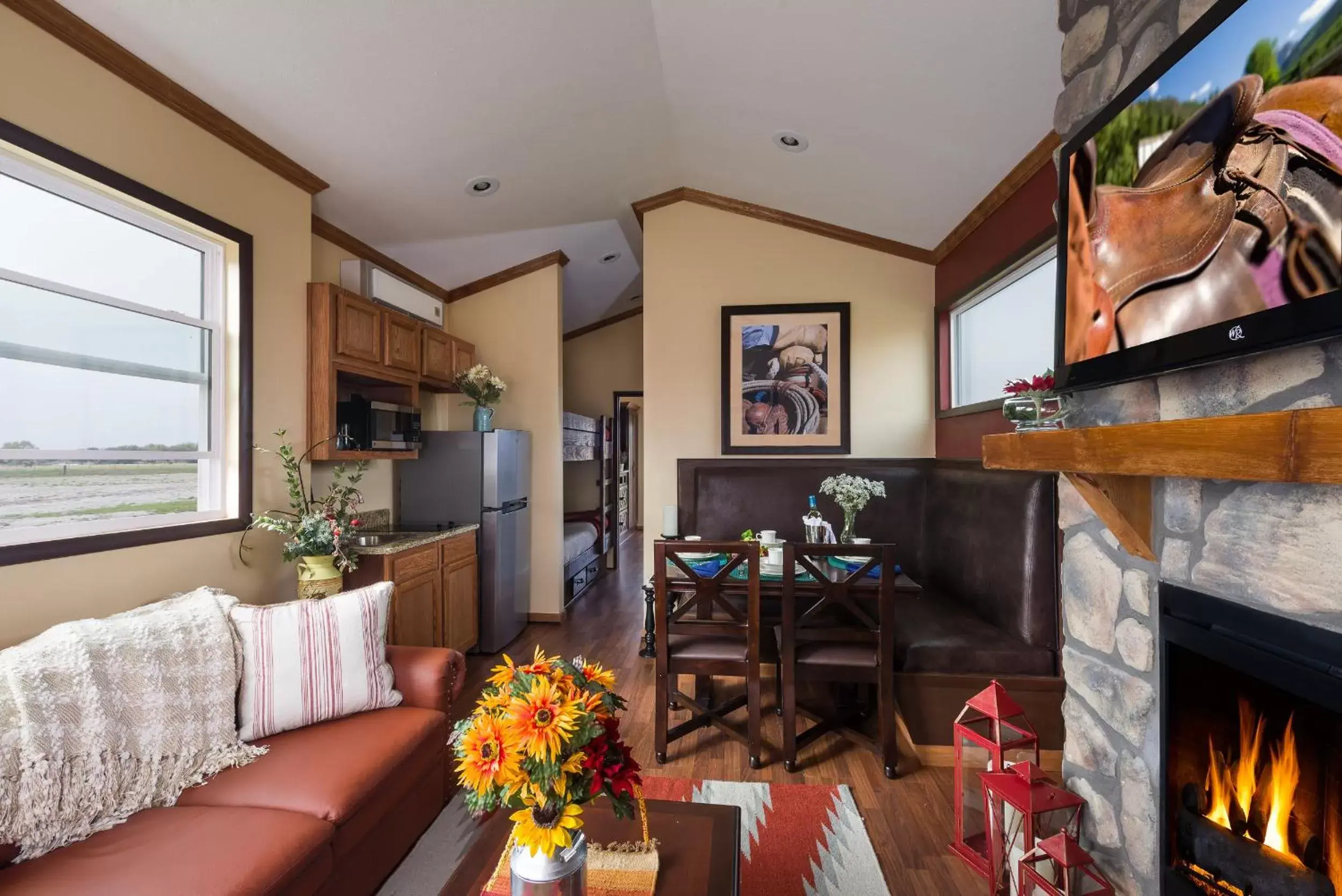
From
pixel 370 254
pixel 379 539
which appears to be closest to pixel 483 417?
pixel 379 539

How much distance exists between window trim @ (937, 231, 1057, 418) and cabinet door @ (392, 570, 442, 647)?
3.21 meters

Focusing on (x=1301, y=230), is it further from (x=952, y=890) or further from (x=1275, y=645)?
(x=952, y=890)

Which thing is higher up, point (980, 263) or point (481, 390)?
point (980, 263)

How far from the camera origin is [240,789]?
151 centimetres

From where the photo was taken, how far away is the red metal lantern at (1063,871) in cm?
118

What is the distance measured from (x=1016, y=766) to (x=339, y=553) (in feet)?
9.07

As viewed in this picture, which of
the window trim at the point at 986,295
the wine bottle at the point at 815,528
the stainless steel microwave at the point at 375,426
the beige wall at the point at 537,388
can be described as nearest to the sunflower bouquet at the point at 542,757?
the wine bottle at the point at 815,528

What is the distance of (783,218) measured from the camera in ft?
12.6

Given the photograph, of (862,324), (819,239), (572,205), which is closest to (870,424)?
(862,324)

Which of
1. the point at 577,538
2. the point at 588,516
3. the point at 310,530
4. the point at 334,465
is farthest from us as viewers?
the point at 588,516

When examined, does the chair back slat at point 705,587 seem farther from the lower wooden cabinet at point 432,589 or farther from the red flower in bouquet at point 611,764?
the lower wooden cabinet at point 432,589

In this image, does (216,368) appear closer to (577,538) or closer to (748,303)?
(748,303)

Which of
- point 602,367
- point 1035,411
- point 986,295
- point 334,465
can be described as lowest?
point 334,465

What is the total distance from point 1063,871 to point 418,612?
298cm
